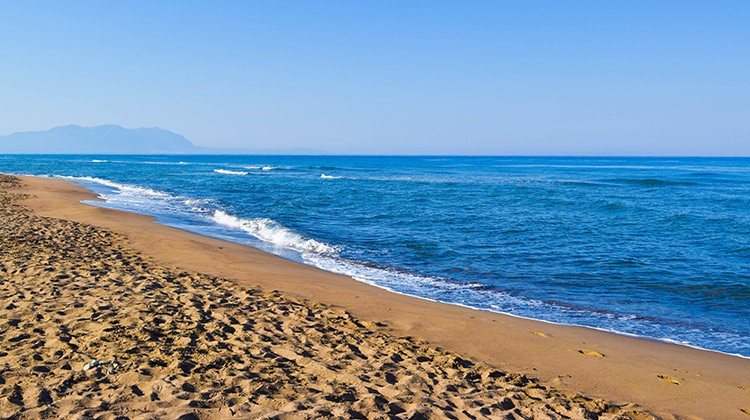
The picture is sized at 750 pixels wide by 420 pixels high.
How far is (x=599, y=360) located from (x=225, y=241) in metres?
12.5

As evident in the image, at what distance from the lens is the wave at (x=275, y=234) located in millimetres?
16938

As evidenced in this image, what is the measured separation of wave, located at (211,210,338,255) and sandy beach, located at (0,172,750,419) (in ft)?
19.6

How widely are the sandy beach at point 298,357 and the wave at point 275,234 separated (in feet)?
19.6

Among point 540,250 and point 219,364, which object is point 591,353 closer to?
point 219,364

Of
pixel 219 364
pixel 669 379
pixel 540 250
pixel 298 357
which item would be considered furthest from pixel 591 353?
pixel 540 250

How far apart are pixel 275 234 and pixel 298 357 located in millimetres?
13441

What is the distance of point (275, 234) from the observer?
63.8 ft

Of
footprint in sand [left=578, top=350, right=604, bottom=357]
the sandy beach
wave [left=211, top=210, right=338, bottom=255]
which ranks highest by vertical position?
the sandy beach

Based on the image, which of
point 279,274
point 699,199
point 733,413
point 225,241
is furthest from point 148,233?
point 699,199

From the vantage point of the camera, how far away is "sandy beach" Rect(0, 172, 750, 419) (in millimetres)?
5086

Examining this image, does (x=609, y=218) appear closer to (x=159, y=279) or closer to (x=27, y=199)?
(x=159, y=279)

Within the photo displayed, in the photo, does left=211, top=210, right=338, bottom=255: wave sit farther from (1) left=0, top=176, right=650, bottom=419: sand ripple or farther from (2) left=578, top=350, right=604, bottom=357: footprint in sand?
(2) left=578, top=350, right=604, bottom=357: footprint in sand

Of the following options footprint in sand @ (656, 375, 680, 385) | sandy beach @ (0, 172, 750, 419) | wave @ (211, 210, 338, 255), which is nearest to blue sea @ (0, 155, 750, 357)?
wave @ (211, 210, 338, 255)

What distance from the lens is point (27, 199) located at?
25766mm
